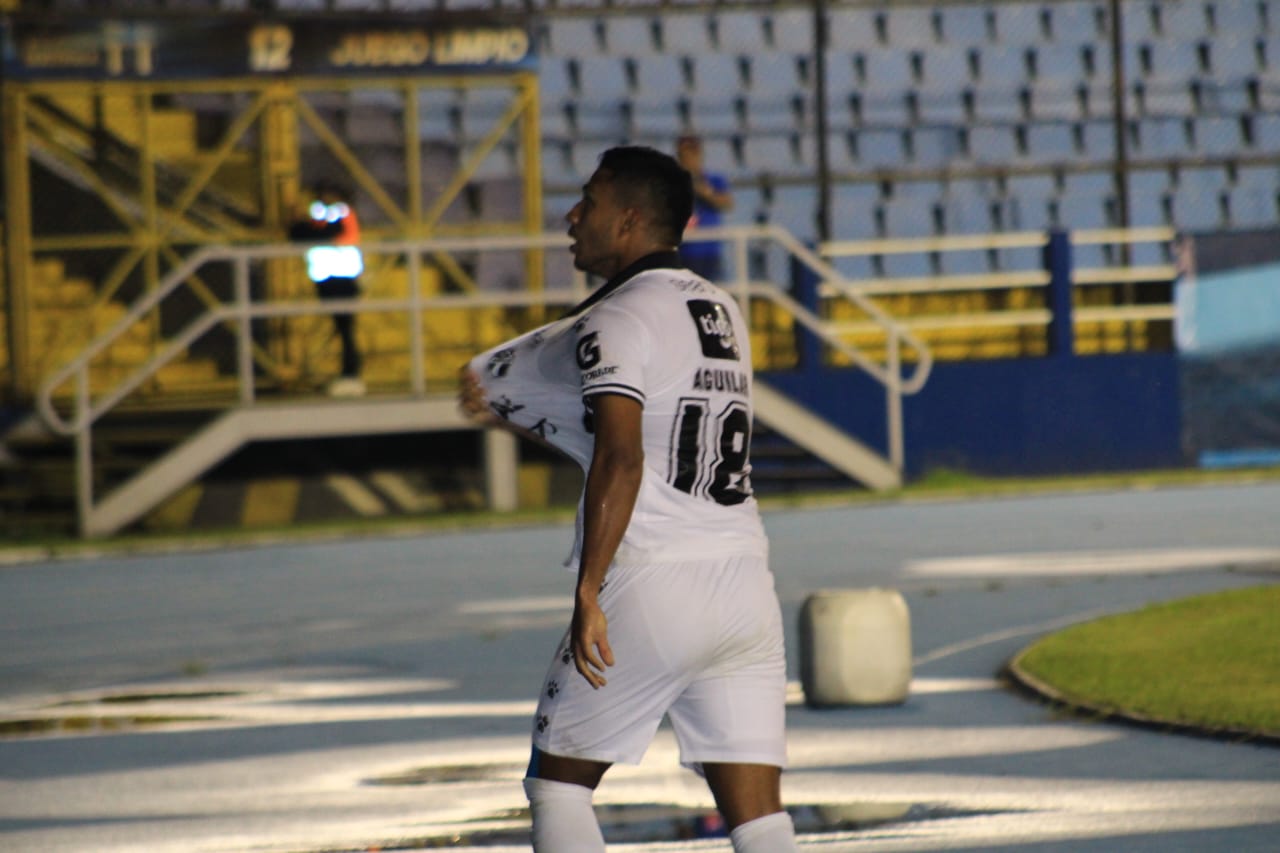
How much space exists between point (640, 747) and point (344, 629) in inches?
313

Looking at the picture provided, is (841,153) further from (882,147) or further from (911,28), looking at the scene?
(911,28)

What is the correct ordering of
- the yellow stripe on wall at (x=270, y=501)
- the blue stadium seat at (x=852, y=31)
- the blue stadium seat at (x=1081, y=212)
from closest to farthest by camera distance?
the yellow stripe on wall at (x=270, y=501) < the blue stadium seat at (x=1081, y=212) < the blue stadium seat at (x=852, y=31)

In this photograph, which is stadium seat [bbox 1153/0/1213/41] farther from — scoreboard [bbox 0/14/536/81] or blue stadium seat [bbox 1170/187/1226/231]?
scoreboard [bbox 0/14/536/81]

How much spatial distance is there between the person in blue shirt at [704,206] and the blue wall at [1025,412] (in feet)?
3.86

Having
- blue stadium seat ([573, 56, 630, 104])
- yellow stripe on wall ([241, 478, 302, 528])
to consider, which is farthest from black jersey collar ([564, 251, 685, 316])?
blue stadium seat ([573, 56, 630, 104])

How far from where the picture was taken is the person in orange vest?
18922 mm

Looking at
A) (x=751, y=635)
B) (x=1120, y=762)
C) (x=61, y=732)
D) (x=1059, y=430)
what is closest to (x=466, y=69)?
(x=1059, y=430)

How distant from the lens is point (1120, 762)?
7.53 meters

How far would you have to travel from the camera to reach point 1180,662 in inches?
369

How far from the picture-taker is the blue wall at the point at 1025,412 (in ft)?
68.5

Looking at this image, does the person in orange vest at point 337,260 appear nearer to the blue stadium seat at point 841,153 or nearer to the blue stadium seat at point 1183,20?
the blue stadium seat at point 841,153

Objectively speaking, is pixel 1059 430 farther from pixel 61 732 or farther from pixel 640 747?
pixel 640 747

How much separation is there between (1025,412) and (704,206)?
4010 mm

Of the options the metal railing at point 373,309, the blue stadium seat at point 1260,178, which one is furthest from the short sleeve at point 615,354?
the blue stadium seat at point 1260,178
